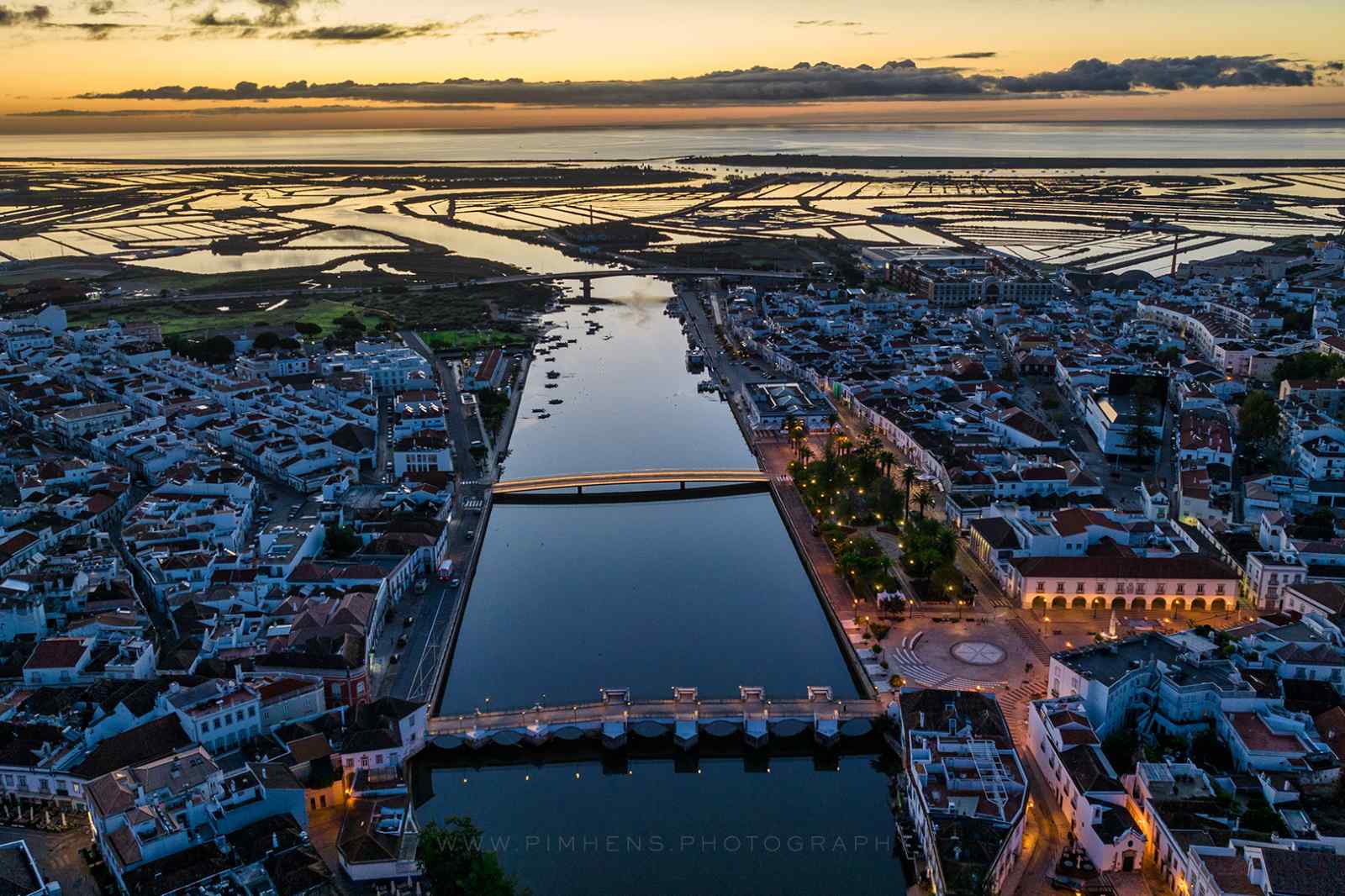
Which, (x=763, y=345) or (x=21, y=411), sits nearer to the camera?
(x=21, y=411)

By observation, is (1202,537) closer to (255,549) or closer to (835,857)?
(835,857)

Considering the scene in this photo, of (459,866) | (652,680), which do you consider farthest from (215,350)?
(459,866)

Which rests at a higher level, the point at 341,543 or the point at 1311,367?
the point at 1311,367

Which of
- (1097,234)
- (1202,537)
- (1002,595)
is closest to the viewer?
(1002,595)

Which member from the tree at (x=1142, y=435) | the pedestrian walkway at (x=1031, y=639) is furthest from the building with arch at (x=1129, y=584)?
the tree at (x=1142, y=435)

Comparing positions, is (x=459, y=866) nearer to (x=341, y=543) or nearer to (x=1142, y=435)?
(x=341, y=543)

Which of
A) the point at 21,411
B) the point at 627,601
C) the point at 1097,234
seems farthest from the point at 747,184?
the point at 627,601

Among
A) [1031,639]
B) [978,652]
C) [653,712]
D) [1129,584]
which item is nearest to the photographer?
[653,712]
